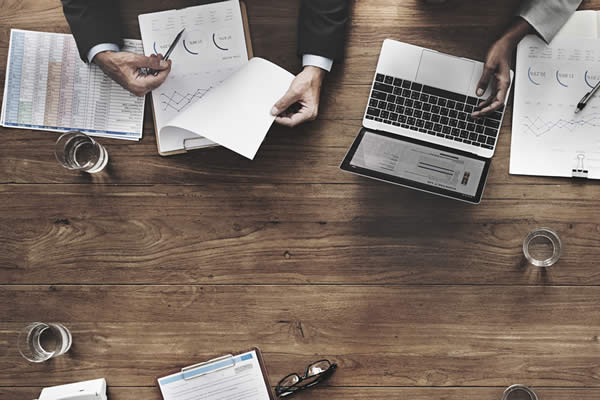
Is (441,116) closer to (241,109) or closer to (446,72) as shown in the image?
(446,72)

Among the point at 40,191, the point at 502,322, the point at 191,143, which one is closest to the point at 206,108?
the point at 191,143

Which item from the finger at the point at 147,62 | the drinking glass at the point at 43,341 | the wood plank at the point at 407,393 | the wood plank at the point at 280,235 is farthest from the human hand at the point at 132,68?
the wood plank at the point at 407,393

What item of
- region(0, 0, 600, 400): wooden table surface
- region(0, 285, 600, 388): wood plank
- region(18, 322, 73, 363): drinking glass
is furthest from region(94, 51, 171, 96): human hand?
region(18, 322, 73, 363): drinking glass

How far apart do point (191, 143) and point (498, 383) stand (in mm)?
1021

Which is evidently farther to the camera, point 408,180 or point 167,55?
point 167,55

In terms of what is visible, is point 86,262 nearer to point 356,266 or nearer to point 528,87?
point 356,266

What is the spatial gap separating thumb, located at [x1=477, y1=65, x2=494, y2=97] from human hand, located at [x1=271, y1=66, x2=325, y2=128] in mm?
404

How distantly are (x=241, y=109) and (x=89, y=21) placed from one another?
1.51 feet

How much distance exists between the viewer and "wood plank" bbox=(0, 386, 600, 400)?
138cm

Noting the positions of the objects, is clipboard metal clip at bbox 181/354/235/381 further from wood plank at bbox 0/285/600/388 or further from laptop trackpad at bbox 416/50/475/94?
laptop trackpad at bbox 416/50/475/94

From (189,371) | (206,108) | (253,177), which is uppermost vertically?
(206,108)

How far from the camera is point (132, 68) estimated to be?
1394 millimetres

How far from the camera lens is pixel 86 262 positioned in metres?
1.43

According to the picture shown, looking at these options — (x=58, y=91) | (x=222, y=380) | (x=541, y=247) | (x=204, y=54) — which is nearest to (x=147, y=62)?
(x=204, y=54)
